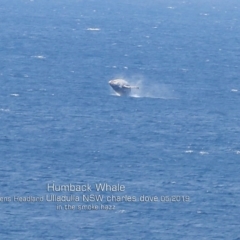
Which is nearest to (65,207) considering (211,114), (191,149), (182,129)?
(191,149)

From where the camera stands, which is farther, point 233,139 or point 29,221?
point 233,139

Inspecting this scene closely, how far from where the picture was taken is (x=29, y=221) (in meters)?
132

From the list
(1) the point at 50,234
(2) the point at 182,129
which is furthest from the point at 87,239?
(2) the point at 182,129

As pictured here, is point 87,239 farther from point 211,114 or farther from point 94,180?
point 211,114

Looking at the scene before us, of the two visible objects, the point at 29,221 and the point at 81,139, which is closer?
the point at 29,221

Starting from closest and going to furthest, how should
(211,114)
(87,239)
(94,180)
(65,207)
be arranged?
(87,239) → (65,207) → (94,180) → (211,114)

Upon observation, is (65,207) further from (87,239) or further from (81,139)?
(81,139)

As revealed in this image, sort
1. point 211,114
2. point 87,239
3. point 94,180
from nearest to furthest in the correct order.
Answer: point 87,239, point 94,180, point 211,114

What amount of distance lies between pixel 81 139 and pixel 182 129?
16970mm

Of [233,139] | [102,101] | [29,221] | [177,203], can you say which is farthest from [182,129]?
[29,221]

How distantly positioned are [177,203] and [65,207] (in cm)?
1316

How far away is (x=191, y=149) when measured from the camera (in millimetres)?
166750

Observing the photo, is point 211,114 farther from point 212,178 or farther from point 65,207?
point 65,207

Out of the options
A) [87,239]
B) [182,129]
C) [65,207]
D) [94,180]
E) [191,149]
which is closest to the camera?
[87,239]
